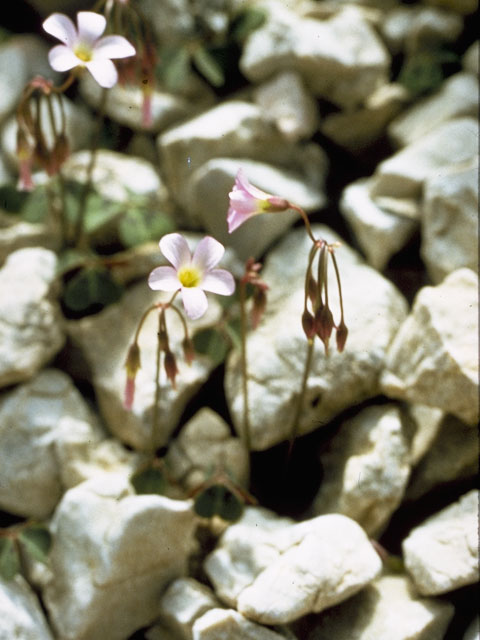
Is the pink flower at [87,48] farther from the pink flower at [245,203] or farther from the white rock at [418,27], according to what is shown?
the white rock at [418,27]

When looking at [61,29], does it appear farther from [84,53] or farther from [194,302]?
[194,302]

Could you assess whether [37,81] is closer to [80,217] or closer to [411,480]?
[80,217]

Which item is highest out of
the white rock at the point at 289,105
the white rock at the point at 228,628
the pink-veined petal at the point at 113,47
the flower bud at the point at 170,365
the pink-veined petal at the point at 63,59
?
the pink-veined petal at the point at 63,59

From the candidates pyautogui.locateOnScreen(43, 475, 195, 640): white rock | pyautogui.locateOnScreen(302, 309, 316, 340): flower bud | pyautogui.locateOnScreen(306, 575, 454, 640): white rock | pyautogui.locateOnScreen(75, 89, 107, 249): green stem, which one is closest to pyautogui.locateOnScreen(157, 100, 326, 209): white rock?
pyautogui.locateOnScreen(75, 89, 107, 249): green stem

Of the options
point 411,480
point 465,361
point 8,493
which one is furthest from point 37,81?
point 411,480

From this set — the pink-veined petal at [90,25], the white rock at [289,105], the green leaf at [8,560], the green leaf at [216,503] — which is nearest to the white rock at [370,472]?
the green leaf at [216,503]

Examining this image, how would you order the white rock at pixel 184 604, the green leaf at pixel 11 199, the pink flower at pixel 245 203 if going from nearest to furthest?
the pink flower at pixel 245 203 → the white rock at pixel 184 604 → the green leaf at pixel 11 199

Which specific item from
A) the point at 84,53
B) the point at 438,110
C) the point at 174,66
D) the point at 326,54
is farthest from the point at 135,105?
the point at 438,110
